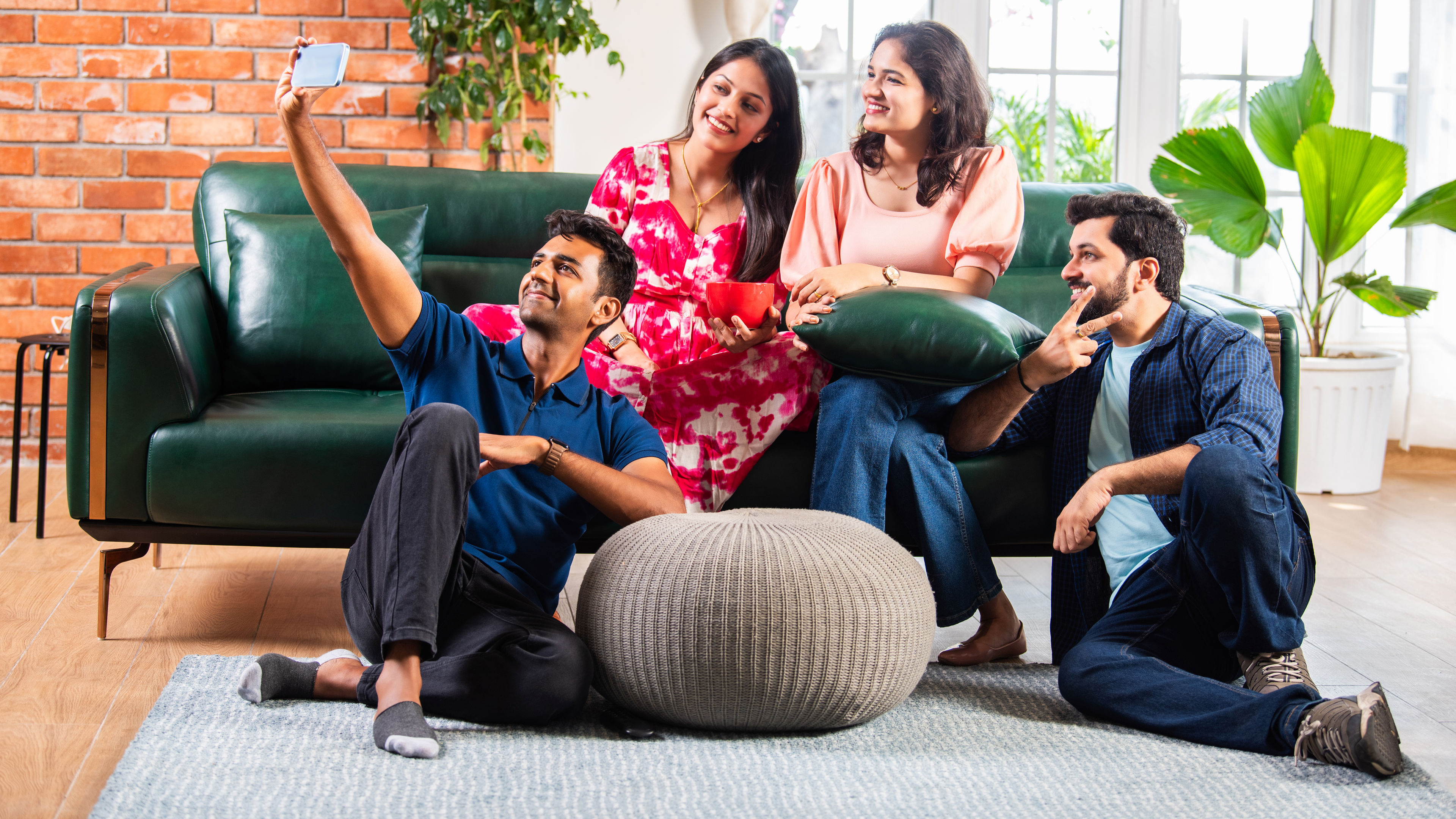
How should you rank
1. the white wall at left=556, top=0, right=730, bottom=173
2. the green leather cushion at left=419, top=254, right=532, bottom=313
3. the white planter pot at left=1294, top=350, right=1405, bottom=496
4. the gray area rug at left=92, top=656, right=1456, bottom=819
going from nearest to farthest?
the gray area rug at left=92, top=656, right=1456, bottom=819
the green leather cushion at left=419, top=254, right=532, bottom=313
the white planter pot at left=1294, top=350, right=1405, bottom=496
the white wall at left=556, top=0, right=730, bottom=173

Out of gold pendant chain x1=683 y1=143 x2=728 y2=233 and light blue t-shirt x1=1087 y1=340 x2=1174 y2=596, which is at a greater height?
gold pendant chain x1=683 y1=143 x2=728 y2=233

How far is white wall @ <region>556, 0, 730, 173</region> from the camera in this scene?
3660 mm

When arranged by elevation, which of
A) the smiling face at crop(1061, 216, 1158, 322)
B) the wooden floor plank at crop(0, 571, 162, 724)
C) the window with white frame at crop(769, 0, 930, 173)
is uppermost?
the window with white frame at crop(769, 0, 930, 173)

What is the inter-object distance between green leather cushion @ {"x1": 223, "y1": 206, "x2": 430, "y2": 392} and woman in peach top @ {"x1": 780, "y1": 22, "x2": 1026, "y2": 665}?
880mm

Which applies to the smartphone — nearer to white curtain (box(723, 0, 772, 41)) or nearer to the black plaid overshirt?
the black plaid overshirt

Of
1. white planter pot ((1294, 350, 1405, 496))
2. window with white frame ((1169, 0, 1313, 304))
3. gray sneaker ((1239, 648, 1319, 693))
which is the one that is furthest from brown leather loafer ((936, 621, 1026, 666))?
window with white frame ((1169, 0, 1313, 304))

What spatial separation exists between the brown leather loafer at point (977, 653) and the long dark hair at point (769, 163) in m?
0.80

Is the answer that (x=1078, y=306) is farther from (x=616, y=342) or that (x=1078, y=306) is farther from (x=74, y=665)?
(x=74, y=665)

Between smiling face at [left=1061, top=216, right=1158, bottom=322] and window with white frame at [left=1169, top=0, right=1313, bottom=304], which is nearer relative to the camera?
smiling face at [left=1061, top=216, right=1158, bottom=322]

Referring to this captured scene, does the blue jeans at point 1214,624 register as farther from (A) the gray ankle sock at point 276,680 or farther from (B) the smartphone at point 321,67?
(B) the smartphone at point 321,67

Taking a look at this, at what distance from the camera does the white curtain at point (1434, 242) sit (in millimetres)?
3787

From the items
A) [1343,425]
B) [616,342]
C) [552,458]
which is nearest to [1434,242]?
[1343,425]

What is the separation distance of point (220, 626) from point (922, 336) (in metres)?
1.37

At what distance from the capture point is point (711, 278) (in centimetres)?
215
